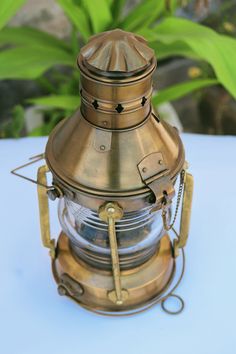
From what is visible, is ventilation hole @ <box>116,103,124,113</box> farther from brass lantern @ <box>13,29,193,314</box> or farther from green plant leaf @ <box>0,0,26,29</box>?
green plant leaf @ <box>0,0,26,29</box>

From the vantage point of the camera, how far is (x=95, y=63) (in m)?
0.55

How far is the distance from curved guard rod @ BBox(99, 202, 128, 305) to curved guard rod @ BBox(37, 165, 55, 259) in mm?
110

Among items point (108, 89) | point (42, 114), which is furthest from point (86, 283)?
point (42, 114)

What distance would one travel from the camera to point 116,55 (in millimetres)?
546

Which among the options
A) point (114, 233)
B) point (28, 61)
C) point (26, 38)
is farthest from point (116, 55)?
point (26, 38)

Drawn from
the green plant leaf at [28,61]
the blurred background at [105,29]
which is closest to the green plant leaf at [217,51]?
the blurred background at [105,29]

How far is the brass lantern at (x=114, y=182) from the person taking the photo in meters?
0.56

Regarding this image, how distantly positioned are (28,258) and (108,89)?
36 cm

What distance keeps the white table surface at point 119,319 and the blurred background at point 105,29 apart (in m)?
0.25

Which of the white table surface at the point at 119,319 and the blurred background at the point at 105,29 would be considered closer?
the white table surface at the point at 119,319

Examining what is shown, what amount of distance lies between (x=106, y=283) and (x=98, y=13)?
65cm

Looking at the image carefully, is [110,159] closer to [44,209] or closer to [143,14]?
[44,209]

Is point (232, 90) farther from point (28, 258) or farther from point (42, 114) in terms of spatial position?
point (42, 114)

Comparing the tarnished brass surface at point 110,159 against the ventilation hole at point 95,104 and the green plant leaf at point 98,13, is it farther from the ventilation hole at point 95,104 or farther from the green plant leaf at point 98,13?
the green plant leaf at point 98,13
